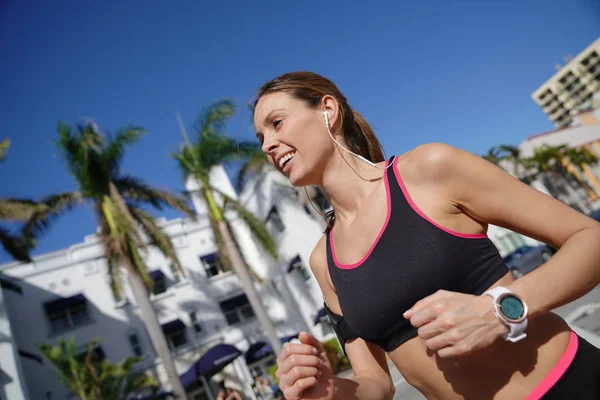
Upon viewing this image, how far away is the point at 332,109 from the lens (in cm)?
147

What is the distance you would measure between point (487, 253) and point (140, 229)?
1395 centimetres

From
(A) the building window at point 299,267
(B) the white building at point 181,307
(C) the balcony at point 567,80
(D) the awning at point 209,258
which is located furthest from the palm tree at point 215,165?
(C) the balcony at point 567,80

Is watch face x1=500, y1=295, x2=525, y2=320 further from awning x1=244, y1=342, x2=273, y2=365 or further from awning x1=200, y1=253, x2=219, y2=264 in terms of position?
awning x1=200, y1=253, x2=219, y2=264

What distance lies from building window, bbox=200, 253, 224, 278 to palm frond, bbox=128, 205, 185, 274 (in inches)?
409

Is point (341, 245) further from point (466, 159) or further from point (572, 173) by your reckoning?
point (572, 173)

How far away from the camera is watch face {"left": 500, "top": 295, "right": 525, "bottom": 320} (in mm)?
840

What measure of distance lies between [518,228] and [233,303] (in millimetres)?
22712

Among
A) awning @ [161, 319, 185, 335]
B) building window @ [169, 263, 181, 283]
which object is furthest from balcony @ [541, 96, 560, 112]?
awning @ [161, 319, 185, 335]

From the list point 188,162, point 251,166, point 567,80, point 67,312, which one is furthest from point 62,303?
point 567,80

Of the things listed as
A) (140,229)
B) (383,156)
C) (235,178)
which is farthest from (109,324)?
(383,156)

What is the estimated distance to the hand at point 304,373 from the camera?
0.96 m

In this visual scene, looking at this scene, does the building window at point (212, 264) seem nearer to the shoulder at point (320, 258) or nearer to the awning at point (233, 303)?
the awning at point (233, 303)

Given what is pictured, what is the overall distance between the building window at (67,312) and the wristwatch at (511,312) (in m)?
22.6

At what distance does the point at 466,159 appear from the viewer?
3.41 ft
